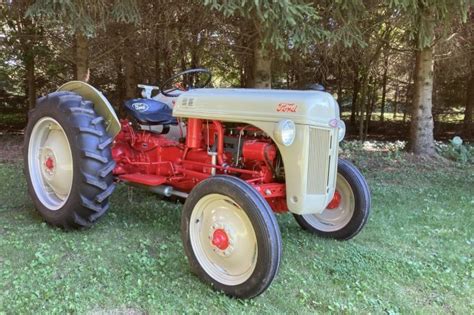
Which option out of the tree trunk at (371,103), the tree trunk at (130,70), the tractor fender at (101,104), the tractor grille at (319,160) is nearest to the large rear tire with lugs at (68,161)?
the tractor fender at (101,104)

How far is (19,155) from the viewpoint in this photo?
708 cm

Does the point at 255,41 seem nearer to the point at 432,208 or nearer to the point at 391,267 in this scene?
the point at 432,208

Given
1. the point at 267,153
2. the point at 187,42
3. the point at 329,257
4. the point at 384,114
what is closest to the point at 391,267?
the point at 329,257

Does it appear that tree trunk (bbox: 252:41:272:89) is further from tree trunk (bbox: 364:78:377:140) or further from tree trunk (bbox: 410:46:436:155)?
tree trunk (bbox: 364:78:377:140)

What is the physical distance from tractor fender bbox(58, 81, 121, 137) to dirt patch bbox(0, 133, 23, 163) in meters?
3.23

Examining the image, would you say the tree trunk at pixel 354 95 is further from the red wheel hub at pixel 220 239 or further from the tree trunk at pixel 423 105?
the red wheel hub at pixel 220 239

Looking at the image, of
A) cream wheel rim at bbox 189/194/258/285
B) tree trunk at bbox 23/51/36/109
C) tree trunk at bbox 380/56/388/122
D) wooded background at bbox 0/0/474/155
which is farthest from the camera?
tree trunk at bbox 380/56/388/122

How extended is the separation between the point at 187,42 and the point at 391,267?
5.78 m

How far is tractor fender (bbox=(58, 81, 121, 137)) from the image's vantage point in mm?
3799

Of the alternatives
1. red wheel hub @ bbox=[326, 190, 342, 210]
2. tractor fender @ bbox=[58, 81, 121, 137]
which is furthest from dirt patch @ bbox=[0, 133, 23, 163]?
red wheel hub @ bbox=[326, 190, 342, 210]

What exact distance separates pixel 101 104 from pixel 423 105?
568cm

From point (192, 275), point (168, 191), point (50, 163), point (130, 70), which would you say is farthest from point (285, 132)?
point (130, 70)

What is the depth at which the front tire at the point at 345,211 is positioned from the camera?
3.51 meters

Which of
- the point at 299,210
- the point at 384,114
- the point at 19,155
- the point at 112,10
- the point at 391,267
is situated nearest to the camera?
the point at 299,210
